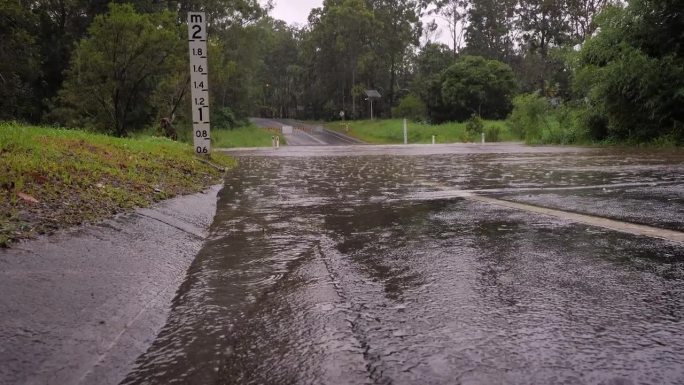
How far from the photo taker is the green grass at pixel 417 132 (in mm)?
45438

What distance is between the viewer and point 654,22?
20906mm

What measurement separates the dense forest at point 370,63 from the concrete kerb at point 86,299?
2038 cm

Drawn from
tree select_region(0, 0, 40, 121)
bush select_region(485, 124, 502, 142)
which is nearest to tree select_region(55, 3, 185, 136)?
tree select_region(0, 0, 40, 121)

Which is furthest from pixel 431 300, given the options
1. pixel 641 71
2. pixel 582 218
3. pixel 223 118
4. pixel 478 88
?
pixel 478 88

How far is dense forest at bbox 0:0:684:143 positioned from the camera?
21.4 meters

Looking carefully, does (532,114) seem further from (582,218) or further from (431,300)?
(431,300)

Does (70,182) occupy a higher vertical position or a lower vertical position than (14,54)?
lower

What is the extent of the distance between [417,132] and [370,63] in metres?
25.2

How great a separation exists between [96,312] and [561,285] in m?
2.65

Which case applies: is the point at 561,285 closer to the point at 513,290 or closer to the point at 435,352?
the point at 513,290

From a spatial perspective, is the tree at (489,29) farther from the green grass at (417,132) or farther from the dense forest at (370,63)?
Result: the green grass at (417,132)

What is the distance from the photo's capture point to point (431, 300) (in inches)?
121

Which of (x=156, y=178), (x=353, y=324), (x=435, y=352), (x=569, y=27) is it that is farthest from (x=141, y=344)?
(x=569, y=27)

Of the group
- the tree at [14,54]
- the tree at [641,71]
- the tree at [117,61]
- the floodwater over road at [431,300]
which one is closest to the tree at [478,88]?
the tree at [641,71]
